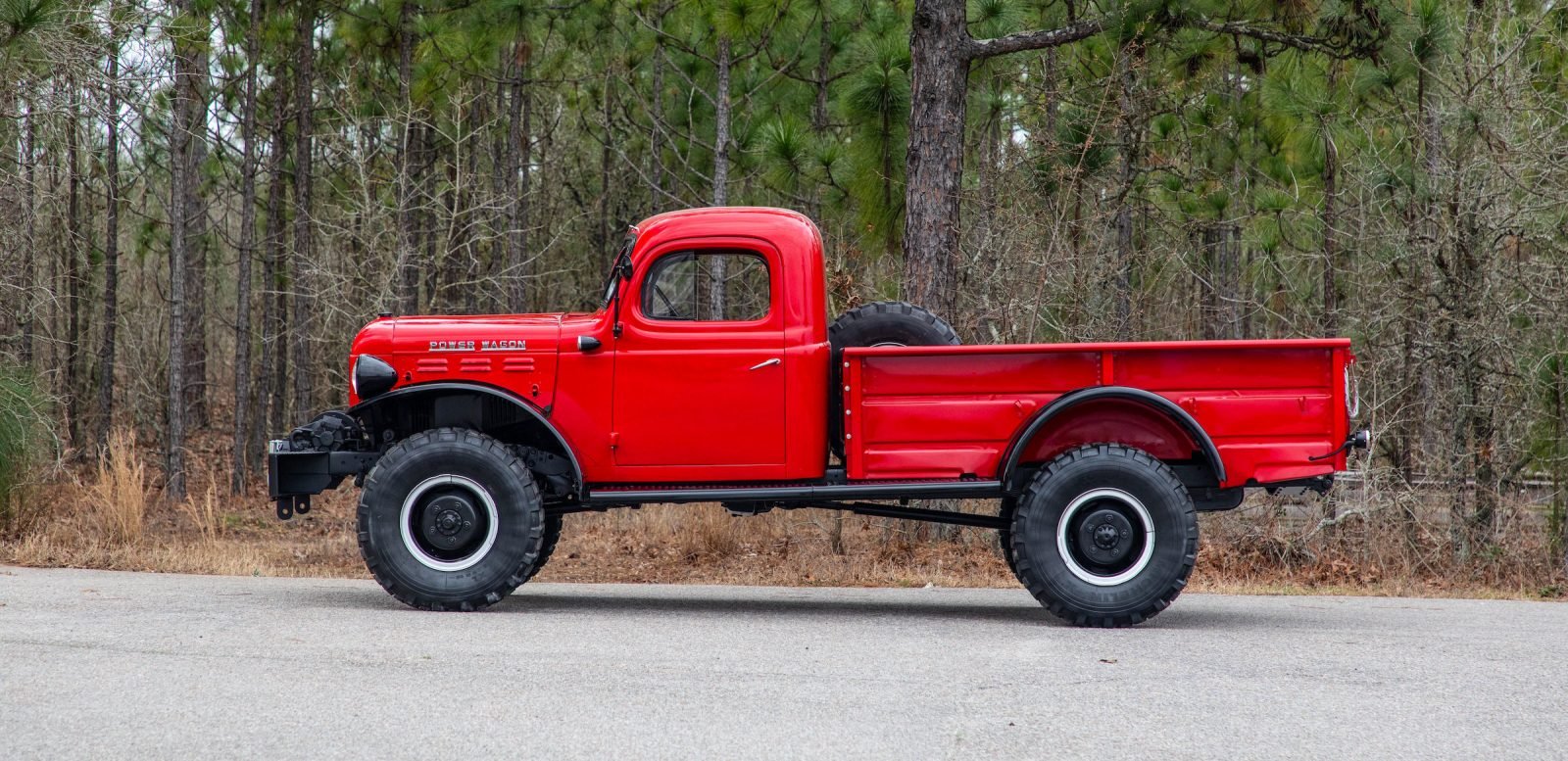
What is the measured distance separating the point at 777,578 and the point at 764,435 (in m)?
3.11

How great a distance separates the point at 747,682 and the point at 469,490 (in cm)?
287

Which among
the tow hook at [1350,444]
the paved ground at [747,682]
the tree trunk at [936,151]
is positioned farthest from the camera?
the tree trunk at [936,151]

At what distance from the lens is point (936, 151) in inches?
484

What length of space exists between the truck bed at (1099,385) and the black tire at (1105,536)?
364 millimetres

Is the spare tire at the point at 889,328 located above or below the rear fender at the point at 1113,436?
above

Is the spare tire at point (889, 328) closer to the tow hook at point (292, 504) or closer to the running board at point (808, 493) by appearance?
the running board at point (808, 493)

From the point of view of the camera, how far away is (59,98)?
41.0ft

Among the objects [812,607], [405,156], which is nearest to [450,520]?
[812,607]

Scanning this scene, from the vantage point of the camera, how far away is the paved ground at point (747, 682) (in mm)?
4969

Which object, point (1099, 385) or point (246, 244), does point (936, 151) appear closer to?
point (1099, 385)

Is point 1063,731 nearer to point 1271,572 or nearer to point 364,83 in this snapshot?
point 1271,572

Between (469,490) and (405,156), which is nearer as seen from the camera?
(469,490)

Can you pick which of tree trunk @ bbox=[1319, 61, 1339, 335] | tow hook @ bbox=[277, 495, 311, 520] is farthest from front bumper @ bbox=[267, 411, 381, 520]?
tree trunk @ bbox=[1319, 61, 1339, 335]

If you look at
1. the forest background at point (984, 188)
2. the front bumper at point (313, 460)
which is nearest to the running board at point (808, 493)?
the front bumper at point (313, 460)
